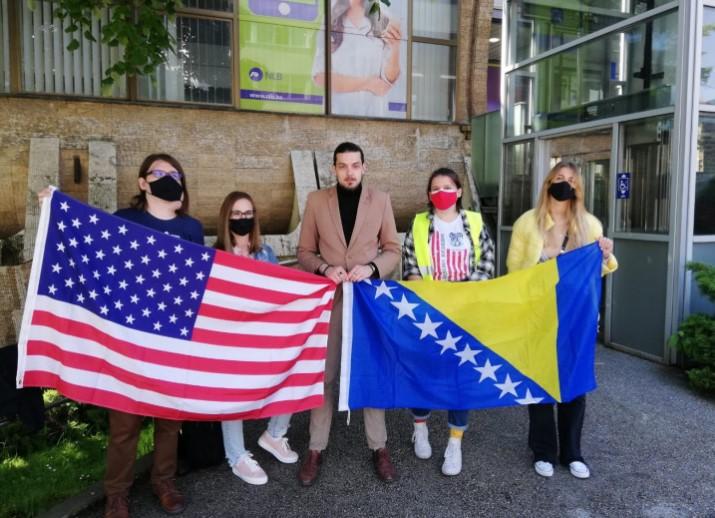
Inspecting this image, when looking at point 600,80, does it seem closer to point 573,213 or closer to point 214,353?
point 573,213

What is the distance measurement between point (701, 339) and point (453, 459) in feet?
9.65

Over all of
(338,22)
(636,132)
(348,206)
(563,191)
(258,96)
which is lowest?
(348,206)

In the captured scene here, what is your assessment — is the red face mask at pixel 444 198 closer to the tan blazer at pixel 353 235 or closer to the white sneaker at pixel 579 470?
the tan blazer at pixel 353 235

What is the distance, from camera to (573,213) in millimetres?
3682

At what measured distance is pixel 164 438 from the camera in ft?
10.5

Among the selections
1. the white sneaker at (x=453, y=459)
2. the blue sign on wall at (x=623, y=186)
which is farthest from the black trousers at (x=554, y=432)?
the blue sign on wall at (x=623, y=186)

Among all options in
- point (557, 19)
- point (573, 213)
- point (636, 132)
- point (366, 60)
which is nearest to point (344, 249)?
point (573, 213)

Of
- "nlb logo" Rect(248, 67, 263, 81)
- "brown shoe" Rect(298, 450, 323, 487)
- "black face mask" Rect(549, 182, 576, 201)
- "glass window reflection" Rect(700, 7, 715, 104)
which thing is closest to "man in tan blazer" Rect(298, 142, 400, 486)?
"brown shoe" Rect(298, 450, 323, 487)

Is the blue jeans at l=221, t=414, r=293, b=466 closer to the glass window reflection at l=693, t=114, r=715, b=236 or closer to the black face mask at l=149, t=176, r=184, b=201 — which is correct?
the black face mask at l=149, t=176, r=184, b=201

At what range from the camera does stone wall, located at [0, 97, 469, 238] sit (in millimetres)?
8047

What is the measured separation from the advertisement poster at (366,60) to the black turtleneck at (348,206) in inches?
249

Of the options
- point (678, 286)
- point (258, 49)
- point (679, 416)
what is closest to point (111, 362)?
point (679, 416)

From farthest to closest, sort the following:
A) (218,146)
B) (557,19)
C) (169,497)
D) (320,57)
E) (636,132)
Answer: (320,57) < (218,146) < (557,19) < (636,132) < (169,497)

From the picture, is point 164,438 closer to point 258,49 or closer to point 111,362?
point 111,362
